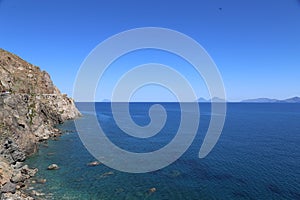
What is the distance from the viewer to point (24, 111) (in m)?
78.3

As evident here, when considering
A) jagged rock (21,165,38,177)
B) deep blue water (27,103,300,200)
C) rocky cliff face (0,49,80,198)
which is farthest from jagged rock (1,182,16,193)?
jagged rock (21,165,38,177)

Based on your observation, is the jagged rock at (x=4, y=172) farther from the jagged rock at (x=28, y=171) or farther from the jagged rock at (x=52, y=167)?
the jagged rock at (x=52, y=167)

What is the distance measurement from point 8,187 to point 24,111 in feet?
147

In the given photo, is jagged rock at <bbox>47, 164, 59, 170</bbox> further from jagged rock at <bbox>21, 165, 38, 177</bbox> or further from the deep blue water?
jagged rock at <bbox>21, 165, 38, 177</bbox>

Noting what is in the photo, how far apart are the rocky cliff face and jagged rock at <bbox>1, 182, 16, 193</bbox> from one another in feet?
5.14

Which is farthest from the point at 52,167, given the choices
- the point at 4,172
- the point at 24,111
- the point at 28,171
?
the point at 24,111

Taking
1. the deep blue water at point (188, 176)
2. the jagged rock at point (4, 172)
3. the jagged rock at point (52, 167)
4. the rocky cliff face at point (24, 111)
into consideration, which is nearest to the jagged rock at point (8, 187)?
the jagged rock at point (4, 172)

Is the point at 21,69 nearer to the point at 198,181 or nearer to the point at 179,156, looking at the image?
the point at 179,156

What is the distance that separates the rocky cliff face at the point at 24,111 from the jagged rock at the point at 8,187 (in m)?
1.57

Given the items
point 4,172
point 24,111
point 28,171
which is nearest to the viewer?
point 4,172

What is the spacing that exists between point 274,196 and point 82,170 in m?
39.9

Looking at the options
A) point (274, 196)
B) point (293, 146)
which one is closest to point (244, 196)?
point (274, 196)

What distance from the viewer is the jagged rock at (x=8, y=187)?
3826 centimetres

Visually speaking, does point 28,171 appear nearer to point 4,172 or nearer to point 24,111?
point 4,172
